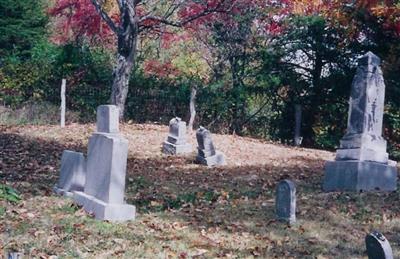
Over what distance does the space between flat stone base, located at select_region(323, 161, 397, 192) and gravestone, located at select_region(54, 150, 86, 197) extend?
4529 millimetres

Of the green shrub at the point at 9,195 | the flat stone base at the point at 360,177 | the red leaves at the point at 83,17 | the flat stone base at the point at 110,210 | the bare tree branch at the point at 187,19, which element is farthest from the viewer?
the red leaves at the point at 83,17

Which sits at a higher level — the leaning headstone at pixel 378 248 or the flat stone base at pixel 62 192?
the leaning headstone at pixel 378 248

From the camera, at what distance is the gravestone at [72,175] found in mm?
9102

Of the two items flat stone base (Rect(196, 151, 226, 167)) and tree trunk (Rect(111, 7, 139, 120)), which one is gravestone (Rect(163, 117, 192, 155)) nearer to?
flat stone base (Rect(196, 151, 226, 167))

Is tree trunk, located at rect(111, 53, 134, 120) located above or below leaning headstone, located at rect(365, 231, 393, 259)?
above

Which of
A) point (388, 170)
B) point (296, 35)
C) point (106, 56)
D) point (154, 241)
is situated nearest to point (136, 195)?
point (154, 241)

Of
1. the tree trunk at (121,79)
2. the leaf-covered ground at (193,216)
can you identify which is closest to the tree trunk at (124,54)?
the tree trunk at (121,79)

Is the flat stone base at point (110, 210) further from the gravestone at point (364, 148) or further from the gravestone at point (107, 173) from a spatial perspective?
the gravestone at point (364, 148)

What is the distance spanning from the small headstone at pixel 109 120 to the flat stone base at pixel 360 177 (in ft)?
14.4

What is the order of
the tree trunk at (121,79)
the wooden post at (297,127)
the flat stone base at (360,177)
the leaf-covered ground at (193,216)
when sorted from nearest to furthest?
the leaf-covered ground at (193,216)
the flat stone base at (360,177)
the tree trunk at (121,79)
the wooden post at (297,127)

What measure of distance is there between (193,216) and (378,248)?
168 inches

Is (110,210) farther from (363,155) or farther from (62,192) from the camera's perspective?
(363,155)

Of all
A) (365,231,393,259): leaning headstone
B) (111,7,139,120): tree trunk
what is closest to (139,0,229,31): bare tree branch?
(111,7,139,120): tree trunk

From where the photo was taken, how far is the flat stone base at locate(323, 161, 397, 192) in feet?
33.8
